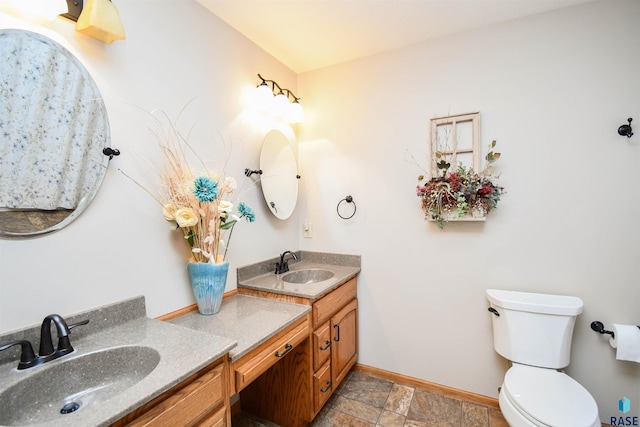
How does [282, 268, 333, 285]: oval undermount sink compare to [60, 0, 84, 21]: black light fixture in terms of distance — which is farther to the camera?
[282, 268, 333, 285]: oval undermount sink

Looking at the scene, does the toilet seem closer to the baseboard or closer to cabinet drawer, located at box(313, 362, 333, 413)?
the baseboard

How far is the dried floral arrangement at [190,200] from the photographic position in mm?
1268

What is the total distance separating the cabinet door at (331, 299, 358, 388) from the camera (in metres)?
1.83

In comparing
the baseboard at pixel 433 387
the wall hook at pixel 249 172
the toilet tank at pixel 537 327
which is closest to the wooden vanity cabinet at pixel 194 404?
the wall hook at pixel 249 172

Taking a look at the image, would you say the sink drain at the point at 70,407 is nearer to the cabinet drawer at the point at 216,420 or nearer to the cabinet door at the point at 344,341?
the cabinet drawer at the point at 216,420

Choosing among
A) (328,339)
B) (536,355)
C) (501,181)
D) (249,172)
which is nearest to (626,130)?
(501,181)

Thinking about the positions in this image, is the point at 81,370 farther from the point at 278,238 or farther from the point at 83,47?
the point at 278,238

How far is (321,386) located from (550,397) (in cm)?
113

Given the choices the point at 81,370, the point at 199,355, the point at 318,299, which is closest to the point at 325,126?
the point at 318,299

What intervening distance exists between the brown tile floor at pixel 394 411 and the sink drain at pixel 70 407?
1.10 meters

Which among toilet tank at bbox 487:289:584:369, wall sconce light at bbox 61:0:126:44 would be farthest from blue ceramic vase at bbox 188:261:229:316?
toilet tank at bbox 487:289:584:369

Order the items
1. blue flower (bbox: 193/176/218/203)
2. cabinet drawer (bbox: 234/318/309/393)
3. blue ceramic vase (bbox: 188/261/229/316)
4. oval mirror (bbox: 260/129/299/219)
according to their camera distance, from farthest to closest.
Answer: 1. oval mirror (bbox: 260/129/299/219)
2. blue ceramic vase (bbox: 188/261/229/316)
3. blue flower (bbox: 193/176/218/203)
4. cabinet drawer (bbox: 234/318/309/393)

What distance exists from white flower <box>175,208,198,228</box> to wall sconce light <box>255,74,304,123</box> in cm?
100

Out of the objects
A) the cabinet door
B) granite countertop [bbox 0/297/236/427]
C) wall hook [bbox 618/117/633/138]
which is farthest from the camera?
the cabinet door
